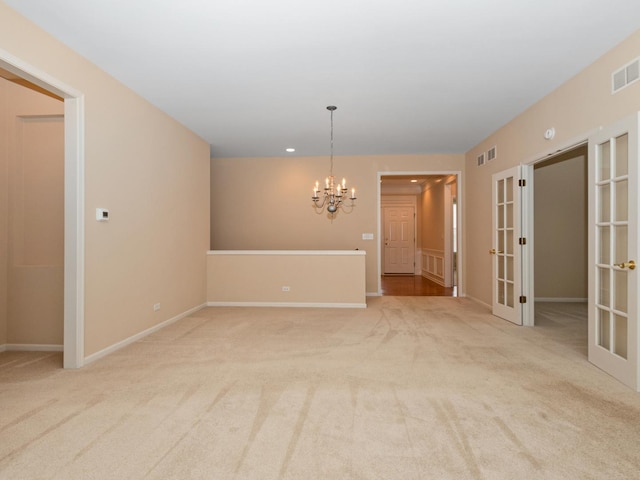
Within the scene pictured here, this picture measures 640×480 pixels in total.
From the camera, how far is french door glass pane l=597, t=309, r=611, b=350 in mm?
3187

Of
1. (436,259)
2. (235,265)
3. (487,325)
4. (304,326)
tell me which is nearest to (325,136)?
(235,265)

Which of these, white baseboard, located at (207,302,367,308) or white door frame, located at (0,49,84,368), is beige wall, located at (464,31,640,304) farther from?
white door frame, located at (0,49,84,368)

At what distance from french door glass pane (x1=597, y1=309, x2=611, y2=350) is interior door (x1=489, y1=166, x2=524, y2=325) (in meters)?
1.57

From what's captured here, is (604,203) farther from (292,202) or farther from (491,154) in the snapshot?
(292,202)

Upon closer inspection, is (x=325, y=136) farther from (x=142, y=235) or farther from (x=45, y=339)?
(x=45, y=339)

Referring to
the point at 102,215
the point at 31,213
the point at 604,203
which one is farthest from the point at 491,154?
the point at 31,213

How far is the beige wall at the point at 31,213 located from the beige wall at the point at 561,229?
24.2 feet

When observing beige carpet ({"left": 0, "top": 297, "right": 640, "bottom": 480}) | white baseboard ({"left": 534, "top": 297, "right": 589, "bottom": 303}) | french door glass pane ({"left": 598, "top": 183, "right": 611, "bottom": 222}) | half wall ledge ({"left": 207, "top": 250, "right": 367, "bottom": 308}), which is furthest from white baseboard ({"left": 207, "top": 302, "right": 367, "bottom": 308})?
french door glass pane ({"left": 598, "top": 183, "right": 611, "bottom": 222})

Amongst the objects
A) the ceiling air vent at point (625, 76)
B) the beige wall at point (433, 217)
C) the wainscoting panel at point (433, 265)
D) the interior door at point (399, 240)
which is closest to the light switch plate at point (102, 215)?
the ceiling air vent at point (625, 76)

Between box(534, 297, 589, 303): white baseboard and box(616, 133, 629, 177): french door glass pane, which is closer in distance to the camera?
box(616, 133, 629, 177): french door glass pane

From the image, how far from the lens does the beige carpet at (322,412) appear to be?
73.1 inches

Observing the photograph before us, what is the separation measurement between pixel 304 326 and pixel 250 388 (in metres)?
2.08

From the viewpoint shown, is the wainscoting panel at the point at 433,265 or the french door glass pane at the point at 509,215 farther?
the wainscoting panel at the point at 433,265

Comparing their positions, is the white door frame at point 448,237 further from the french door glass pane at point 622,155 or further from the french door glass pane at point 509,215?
the french door glass pane at point 622,155
